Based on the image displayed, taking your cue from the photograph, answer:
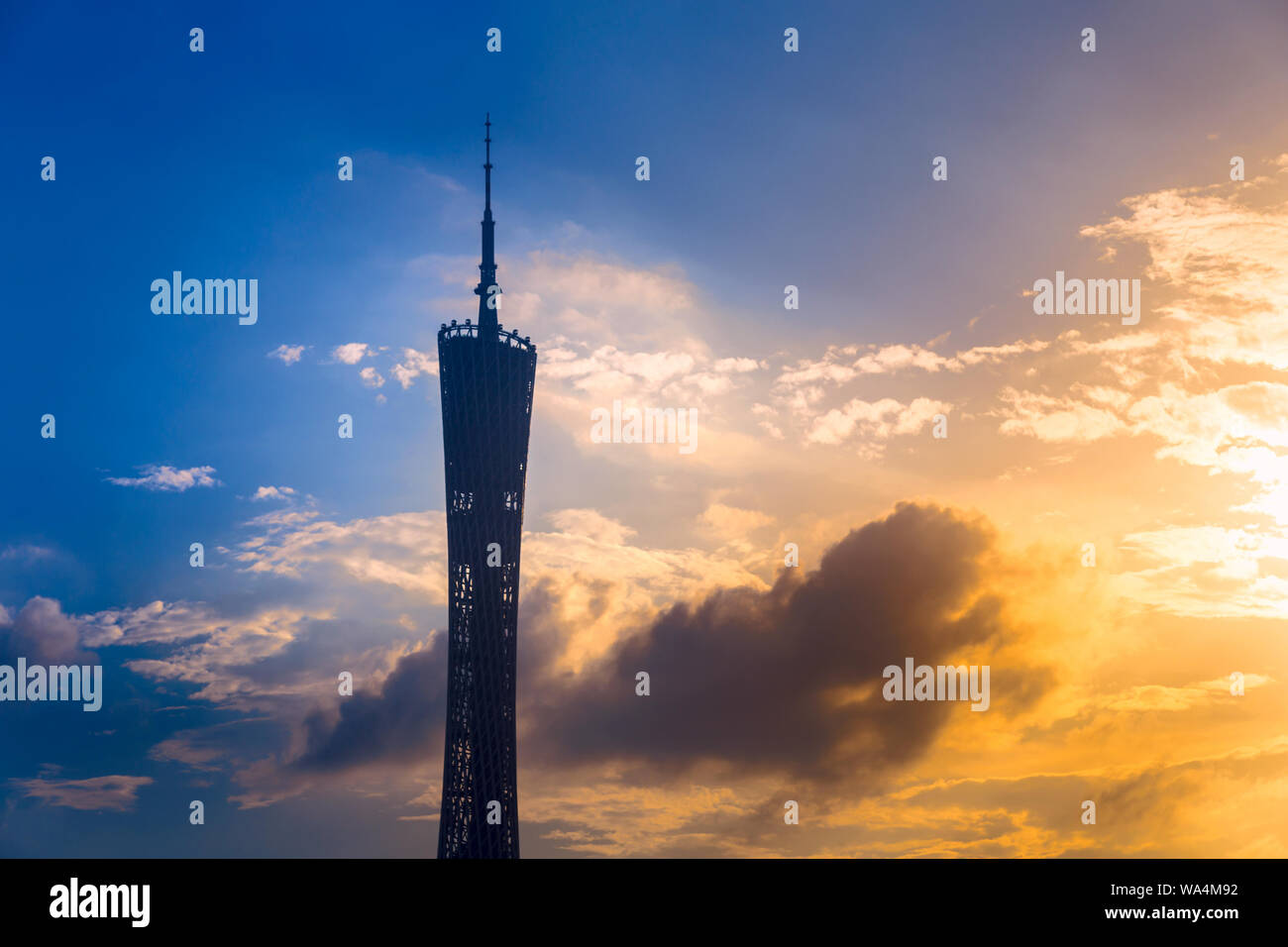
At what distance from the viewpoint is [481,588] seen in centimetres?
11250

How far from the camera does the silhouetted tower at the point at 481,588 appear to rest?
112625 mm

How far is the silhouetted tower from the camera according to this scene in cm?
11262

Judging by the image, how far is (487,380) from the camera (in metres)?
115

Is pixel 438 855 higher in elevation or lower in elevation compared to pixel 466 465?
lower
